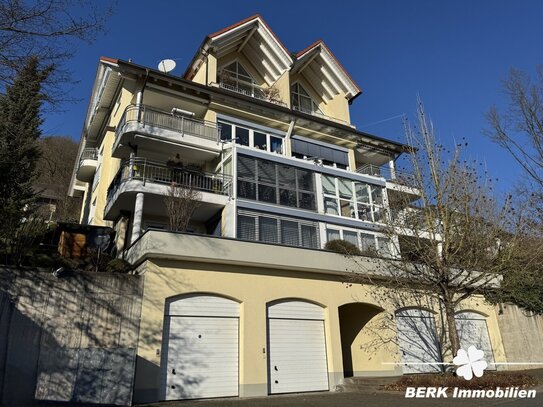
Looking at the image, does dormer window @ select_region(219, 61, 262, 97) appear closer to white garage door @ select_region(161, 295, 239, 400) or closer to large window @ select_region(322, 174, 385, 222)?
large window @ select_region(322, 174, 385, 222)

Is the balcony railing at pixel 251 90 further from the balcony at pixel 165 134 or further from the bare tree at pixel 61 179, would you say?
the bare tree at pixel 61 179

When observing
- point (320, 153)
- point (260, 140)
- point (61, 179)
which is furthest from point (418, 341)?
point (61, 179)

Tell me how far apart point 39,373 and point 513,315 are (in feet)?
71.5

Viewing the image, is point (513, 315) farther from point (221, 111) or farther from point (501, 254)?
point (221, 111)

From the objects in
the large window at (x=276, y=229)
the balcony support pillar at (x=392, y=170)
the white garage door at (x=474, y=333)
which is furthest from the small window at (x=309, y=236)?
the white garage door at (x=474, y=333)

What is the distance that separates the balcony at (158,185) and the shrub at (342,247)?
5079 millimetres

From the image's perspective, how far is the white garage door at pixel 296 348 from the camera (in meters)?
13.9

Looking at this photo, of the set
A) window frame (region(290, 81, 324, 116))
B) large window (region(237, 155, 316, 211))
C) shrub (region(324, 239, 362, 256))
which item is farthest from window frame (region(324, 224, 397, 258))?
window frame (region(290, 81, 324, 116))

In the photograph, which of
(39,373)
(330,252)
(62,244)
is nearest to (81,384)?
(39,373)

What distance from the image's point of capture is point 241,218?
17.2m

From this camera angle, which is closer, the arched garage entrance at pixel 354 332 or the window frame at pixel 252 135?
the arched garage entrance at pixel 354 332

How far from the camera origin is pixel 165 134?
18328 mm

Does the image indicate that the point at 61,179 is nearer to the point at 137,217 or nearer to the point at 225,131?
the point at 225,131

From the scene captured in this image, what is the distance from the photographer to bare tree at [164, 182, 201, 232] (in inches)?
609
